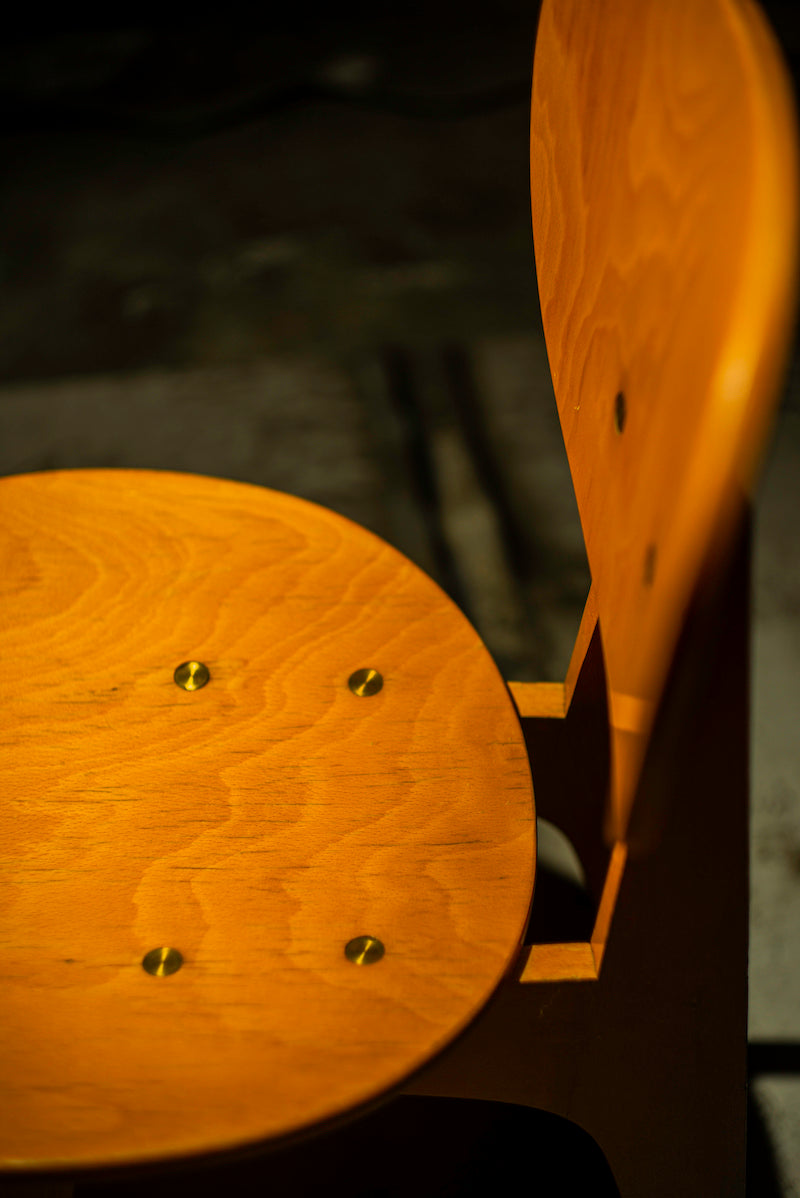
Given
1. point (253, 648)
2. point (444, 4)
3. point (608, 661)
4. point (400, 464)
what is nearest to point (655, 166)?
point (608, 661)

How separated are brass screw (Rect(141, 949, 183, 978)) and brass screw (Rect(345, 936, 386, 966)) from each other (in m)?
0.08

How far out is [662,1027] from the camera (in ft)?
2.06

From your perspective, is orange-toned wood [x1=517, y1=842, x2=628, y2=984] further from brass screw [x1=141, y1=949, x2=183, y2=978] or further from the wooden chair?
brass screw [x1=141, y1=949, x2=183, y2=978]

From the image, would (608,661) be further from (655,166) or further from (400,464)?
(400,464)

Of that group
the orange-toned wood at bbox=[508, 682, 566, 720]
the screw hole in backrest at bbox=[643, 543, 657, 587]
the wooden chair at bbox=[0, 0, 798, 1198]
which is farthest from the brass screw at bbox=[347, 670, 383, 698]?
the screw hole in backrest at bbox=[643, 543, 657, 587]

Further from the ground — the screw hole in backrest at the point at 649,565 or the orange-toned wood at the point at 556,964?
the screw hole in backrest at the point at 649,565

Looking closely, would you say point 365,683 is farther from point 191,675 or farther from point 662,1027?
point 662,1027

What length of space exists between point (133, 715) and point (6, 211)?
6.27 ft

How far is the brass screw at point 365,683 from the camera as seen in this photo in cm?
64

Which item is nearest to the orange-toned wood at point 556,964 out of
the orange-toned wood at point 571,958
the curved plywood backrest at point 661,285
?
the orange-toned wood at point 571,958

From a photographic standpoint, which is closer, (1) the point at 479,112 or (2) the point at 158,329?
(2) the point at 158,329

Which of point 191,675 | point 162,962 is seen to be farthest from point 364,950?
point 191,675

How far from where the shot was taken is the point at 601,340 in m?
0.53

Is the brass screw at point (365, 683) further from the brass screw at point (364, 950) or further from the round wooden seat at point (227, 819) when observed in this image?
the brass screw at point (364, 950)
